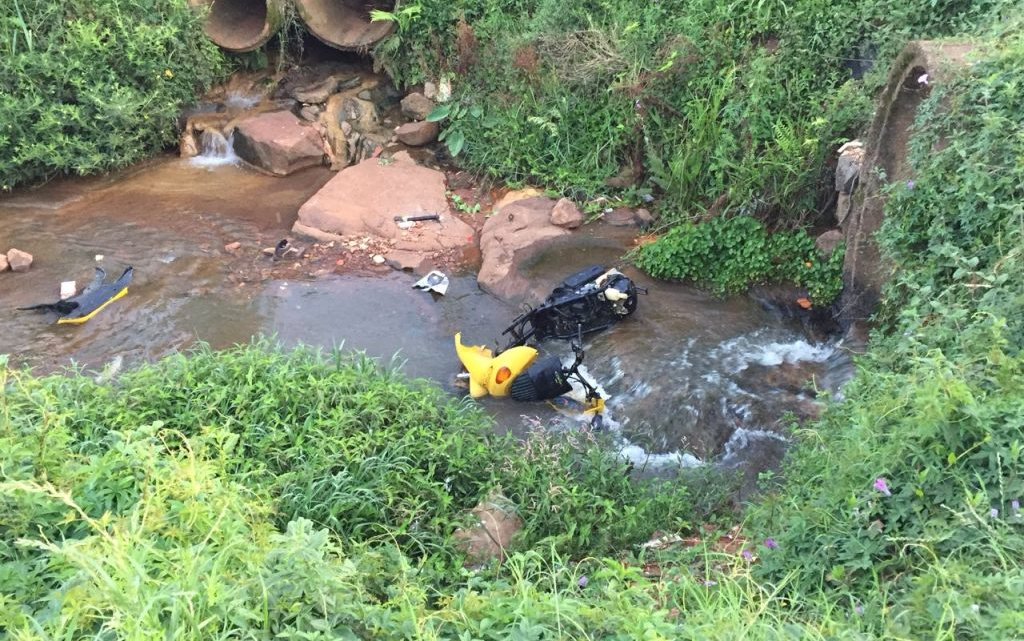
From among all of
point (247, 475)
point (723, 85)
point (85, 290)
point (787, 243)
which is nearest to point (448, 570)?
point (247, 475)

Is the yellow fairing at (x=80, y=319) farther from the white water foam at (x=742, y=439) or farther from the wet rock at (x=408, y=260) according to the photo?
the white water foam at (x=742, y=439)

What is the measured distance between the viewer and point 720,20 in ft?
25.0

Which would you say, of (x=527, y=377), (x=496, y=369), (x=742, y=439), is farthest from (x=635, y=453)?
(x=496, y=369)

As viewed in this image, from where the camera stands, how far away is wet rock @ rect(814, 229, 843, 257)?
654 centimetres

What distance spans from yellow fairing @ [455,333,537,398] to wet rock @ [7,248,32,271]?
472 centimetres

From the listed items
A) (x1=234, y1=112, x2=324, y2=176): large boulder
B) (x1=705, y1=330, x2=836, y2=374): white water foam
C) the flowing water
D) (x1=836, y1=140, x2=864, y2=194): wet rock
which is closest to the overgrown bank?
the flowing water

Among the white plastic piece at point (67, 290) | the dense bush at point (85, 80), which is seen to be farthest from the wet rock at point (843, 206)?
the dense bush at point (85, 80)

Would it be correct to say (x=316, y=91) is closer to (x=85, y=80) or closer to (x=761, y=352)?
(x=85, y=80)

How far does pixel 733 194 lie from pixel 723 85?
1.29 m

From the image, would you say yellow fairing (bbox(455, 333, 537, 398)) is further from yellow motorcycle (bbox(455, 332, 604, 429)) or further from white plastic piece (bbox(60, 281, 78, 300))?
white plastic piece (bbox(60, 281, 78, 300))

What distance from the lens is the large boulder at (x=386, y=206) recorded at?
26.3 feet

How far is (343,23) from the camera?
10.2 meters

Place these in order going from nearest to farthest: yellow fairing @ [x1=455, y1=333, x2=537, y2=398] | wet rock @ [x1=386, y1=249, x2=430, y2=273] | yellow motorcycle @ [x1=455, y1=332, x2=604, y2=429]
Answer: yellow motorcycle @ [x1=455, y1=332, x2=604, y2=429] → yellow fairing @ [x1=455, y1=333, x2=537, y2=398] → wet rock @ [x1=386, y1=249, x2=430, y2=273]

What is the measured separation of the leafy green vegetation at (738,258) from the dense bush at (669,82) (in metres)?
0.30
